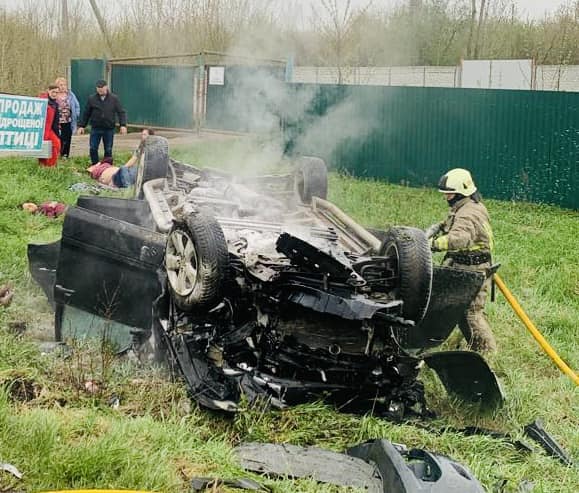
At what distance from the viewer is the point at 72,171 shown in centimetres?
1355

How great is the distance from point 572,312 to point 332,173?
31.4 feet

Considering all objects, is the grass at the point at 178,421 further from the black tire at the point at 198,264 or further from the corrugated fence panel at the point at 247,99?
the corrugated fence panel at the point at 247,99

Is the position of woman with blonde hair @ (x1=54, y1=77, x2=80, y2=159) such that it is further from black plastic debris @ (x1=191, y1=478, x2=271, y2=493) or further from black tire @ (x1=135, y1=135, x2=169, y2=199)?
black plastic debris @ (x1=191, y1=478, x2=271, y2=493)

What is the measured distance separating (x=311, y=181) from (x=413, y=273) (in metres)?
2.70

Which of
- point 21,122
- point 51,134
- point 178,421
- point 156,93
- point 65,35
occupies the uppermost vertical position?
point 65,35

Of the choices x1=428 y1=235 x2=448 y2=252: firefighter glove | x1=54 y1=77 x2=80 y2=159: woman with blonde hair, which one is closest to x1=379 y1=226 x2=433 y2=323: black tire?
x1=428 y1=235 x2=448 y2=252: firefighter glove

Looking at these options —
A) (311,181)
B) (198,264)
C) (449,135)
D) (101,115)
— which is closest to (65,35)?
(101,115)

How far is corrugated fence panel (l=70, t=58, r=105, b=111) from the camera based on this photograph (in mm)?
23141

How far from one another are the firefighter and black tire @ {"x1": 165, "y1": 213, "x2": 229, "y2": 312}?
7.76 feet

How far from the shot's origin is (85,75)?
2362cm

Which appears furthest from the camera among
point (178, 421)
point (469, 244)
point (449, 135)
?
point (449, 135)

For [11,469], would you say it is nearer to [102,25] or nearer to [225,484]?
[225,484]

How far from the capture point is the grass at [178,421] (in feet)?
11.8

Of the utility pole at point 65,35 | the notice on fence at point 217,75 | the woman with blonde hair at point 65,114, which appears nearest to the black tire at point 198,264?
the woman with blonde hair at point 65,114
